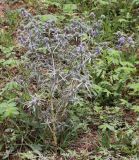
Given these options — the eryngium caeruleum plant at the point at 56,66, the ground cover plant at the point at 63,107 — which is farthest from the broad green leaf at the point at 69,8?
the eryngium caeruleum plant at the point at 56,66

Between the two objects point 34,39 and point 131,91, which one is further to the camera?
point 131,91

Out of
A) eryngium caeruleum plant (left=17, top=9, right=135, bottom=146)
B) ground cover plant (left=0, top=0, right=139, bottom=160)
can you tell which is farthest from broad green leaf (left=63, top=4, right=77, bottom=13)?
eryngium caeruleum plant (left=17, top=9, right=135, bottom=146)

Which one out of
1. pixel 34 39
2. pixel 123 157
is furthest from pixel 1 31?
pixel 123 157

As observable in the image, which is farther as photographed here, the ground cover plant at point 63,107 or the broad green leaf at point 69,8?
the broad green leaf at point 69,8

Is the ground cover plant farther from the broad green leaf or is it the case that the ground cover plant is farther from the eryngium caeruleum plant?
the broad green leaf

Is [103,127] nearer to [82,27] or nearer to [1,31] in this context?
[82,27]

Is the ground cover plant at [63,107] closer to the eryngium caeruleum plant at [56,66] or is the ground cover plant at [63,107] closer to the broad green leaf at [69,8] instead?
the eryngium caeruleum plant at [56,66]

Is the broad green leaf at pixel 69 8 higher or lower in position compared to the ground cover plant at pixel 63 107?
higher

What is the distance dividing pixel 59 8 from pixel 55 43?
8.78 feet

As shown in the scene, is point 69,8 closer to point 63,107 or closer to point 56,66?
point 56,66

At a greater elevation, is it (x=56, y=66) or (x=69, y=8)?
(x=69, y=8)

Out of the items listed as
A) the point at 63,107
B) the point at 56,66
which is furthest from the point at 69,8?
the point at 63,107

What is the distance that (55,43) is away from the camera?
12.3ft

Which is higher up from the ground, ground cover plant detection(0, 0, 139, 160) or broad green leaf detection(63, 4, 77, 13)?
broad green leaf detection(63, 4, 77, 13)
